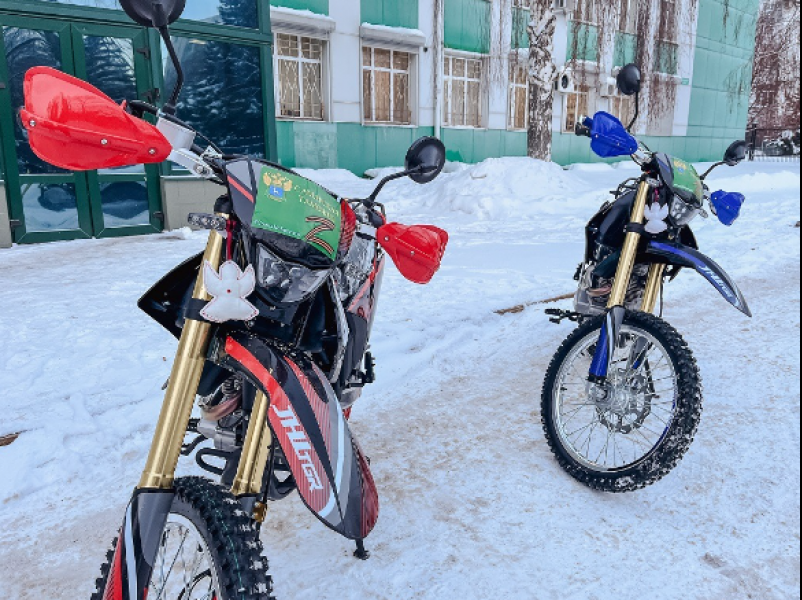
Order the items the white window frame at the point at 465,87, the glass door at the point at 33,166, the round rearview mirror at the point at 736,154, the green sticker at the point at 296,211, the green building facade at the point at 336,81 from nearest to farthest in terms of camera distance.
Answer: the green sticker at the point at 296,211, the round rearview mirror at the point at 736,154, the glass door at the point at 33,166, the green building facade at the point at 336,81, the white window frame at the point at 465,87

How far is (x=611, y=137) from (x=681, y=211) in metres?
0.47

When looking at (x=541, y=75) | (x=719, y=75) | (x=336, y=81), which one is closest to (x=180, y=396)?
(x=541, y=75)

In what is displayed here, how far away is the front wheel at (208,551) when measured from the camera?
127 cm

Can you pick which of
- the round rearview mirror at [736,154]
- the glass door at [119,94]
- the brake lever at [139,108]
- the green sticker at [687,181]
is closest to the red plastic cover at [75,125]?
the brake lever at [139,108]

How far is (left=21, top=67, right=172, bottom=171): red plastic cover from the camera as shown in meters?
1.14

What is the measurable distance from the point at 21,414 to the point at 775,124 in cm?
4068

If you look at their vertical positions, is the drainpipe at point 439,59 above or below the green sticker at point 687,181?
above

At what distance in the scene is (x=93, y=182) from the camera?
26.0ft

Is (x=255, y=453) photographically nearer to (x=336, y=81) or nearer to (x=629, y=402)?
(x=629, y=402)

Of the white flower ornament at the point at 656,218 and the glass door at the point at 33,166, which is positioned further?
the glass door at the point at 33,166

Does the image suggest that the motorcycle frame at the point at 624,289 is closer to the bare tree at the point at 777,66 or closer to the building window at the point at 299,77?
the building window at the point at 299,77

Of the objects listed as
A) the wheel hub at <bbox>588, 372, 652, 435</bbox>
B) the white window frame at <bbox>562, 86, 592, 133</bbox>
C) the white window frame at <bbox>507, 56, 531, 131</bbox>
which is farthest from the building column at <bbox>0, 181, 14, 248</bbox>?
the white window frame at <bbox>562, 86, 592, 133</bbox>

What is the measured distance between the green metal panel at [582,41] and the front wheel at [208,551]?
18.5 meters

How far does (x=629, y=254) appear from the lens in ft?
8.97
